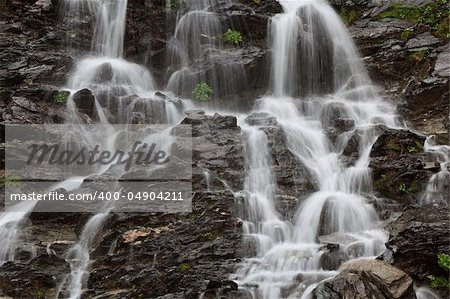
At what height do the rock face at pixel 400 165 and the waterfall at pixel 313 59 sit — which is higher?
the waterfall at pixel 313 59

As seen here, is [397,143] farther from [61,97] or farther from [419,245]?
[61,97]

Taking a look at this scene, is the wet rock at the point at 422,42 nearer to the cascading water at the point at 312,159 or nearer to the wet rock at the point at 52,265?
the cascading water at the point at 312,159

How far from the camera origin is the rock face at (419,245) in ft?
24.7

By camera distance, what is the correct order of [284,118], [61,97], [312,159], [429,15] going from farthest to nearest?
[429,15] < [284,118] < [61,97] < [312,159]

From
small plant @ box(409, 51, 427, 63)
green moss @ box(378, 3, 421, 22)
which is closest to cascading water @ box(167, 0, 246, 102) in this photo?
small plant @ box(409, 51, 427, 63)

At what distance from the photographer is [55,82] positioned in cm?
1442

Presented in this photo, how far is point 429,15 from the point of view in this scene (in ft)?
54.1

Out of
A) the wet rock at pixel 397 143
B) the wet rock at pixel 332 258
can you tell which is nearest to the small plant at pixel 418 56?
the wet rock at pixel 397 143

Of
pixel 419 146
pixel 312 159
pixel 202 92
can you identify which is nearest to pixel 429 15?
pixel 419 146

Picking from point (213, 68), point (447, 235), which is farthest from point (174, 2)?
point (447, 235)

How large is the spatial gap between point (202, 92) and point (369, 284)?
31.5ft

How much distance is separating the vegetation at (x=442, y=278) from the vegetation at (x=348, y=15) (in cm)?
1250

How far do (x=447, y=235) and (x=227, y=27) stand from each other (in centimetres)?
1187

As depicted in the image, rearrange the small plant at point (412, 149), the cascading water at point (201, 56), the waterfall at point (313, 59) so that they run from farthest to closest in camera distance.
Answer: the waterfall at point (313, 59), the cascading water at point (201, 56), the small plant at point (412, 149)
